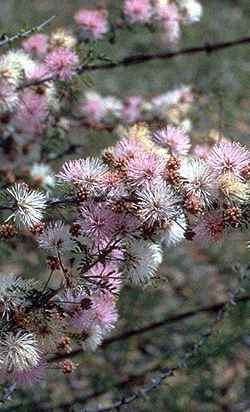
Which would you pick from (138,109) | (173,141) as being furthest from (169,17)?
(173,141)

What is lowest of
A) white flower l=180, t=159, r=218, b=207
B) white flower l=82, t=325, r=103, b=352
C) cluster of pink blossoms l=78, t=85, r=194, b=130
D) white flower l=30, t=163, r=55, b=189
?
white flower l=82, t=325, r=103, b=352

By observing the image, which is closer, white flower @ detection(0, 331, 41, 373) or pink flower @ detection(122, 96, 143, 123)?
white flower @ detection(0, 331, 41, 373)

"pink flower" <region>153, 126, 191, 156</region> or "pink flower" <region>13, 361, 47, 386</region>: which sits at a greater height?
"pink flower" <region>153, 126, 191, 156</region>

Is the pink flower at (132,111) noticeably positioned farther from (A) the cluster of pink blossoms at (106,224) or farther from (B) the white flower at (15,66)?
(A) the cluster of pink blossoms at (106,224)

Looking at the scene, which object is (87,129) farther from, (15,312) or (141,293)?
(15,312)

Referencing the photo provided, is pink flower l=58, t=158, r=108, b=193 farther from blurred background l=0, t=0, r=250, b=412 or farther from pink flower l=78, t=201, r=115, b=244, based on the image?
blurred background l=0, t=0, r=250, b=412

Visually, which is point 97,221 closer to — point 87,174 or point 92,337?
point 87,174

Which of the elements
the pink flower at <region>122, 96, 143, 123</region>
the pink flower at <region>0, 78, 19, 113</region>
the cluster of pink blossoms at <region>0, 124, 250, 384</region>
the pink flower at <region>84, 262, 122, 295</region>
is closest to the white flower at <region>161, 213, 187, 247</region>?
the cluster of pink blossoms at <region>0, 124, 250, 384</region>
